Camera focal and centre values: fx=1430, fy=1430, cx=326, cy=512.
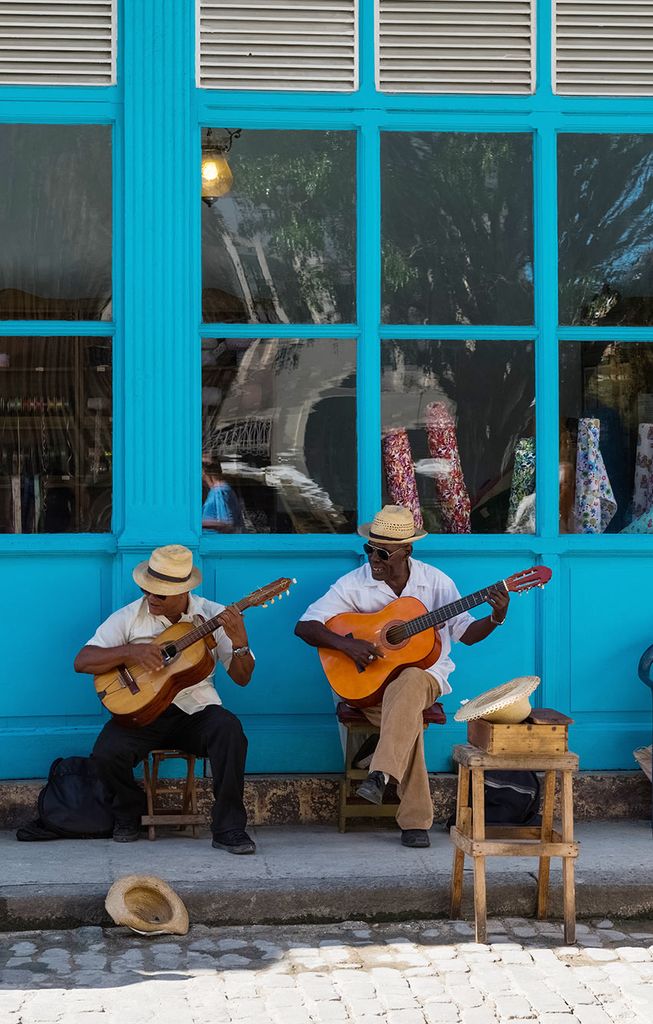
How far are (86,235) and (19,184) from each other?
0.39m

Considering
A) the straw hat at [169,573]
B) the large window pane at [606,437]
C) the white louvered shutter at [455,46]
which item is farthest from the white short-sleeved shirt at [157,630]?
the white louvered shutter at [455,46]

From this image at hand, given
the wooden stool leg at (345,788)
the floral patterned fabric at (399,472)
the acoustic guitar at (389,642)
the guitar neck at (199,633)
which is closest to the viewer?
the guitar neck at (199,633)

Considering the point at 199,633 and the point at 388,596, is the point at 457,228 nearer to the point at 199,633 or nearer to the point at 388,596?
the point at 388,596

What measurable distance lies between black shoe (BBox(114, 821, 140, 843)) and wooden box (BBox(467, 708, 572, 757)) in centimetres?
173

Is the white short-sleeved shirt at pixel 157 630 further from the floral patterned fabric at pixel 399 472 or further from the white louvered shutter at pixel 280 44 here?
the white louvered shutter at pixel 280 44

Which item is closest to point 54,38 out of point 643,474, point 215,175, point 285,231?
point 215,175

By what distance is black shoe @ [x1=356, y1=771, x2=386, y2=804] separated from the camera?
18.8 feet

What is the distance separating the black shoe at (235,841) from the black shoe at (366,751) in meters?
0.68

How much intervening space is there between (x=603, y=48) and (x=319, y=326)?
6.11ft

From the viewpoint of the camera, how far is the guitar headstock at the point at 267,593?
5.95 metres

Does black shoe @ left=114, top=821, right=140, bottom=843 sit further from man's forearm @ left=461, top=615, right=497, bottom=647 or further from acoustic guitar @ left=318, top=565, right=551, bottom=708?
man's forearm @ left=461, top=615, right=497, bottom=647

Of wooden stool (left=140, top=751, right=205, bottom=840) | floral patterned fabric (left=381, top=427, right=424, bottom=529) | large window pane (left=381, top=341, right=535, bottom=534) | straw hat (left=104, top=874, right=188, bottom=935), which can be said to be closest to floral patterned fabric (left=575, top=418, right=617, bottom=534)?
large window pane (left=381, top=341, right=535, bottom=534)

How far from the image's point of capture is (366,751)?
20.7 feet

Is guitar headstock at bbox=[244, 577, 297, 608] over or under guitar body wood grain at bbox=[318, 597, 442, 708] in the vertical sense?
over
